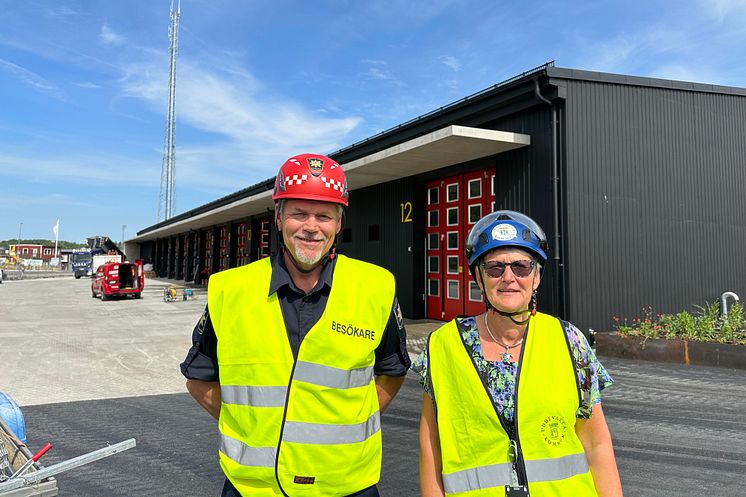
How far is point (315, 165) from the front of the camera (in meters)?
2.19

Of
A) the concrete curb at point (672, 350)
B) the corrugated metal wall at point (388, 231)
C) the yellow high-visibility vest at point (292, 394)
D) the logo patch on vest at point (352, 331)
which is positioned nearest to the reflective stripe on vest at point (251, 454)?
the yellow high-visibility vest at point (292, 394)

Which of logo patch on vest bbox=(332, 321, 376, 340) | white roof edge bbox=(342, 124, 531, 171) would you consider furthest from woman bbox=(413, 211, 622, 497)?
white roof edge bbox=(342, 124, 531, 171)

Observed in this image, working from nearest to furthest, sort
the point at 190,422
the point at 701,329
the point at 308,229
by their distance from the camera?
the point at 308,229, the point at 190,422, the point at 701,329

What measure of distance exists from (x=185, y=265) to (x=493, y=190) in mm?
37242

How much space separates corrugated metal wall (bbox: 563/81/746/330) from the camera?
11086 millimetres

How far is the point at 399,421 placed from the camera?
5.71 meters

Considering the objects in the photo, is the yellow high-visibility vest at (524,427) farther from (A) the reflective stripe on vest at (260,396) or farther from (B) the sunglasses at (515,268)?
(A) the reflective stripe on vest at (260,396)

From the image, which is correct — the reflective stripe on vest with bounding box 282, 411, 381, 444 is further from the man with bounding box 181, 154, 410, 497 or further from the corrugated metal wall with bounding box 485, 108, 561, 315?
the corrugated metal wall with bounding box 485, 108, 561, 315

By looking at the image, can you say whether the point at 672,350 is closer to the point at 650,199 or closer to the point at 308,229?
the point at 650,199

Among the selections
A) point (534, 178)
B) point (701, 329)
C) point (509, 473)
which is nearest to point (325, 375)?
point (509, 473)

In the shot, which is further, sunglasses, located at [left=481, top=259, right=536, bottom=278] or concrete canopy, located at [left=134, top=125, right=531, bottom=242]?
concrete canopy, located at [left=134, top=125, right=531, bottom=242]

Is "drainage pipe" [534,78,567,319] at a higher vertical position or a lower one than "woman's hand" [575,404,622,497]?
higher

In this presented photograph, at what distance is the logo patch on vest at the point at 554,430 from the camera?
5.44 ft

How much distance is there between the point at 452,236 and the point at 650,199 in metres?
5.40
